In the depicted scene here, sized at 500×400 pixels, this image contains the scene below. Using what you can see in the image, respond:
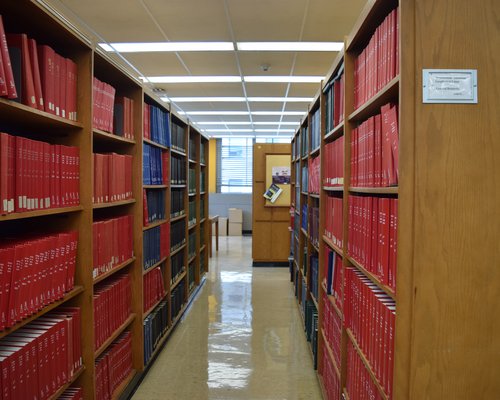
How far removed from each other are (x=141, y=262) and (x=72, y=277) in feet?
2.95

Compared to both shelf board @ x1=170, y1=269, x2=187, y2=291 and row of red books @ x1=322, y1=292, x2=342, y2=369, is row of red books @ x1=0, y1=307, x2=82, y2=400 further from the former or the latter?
shelf board @ x1=170, y1=269, x2=187, y2=291

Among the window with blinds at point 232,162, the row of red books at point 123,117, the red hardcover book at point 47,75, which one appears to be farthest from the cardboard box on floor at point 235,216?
the red hardcover book at point 47,75

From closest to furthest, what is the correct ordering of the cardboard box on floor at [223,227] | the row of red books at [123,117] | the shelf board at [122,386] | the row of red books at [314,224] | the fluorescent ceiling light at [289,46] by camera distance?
1. the shelf board at [122,386]
2. the row of red books at [123,117]
3. the row of red books at [314,224]
4. the fluorescent ceiling light at [289,46]
5. the cardboard box on floor at [223,227]

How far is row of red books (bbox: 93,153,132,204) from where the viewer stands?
2171 mm

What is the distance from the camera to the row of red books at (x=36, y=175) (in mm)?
1407

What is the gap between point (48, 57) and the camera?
167 cm

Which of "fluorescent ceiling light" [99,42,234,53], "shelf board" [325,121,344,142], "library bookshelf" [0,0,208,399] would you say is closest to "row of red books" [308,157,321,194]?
"shelf board" [325,121,344,142]

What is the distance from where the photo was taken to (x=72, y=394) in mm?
1942

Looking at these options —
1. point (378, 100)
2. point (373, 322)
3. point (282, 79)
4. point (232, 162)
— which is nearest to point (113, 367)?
point (373, 322)

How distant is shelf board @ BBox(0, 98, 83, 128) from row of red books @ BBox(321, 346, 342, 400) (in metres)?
1.83

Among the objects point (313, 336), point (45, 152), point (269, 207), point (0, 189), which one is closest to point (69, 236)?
point (45, 152)

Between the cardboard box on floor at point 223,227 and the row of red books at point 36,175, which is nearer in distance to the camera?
the row of red books at point 36,175

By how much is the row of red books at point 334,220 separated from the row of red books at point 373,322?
32 centimetres

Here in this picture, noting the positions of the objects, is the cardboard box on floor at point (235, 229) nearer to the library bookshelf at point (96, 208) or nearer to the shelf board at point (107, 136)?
the library bookshelf at point (96, 208)
